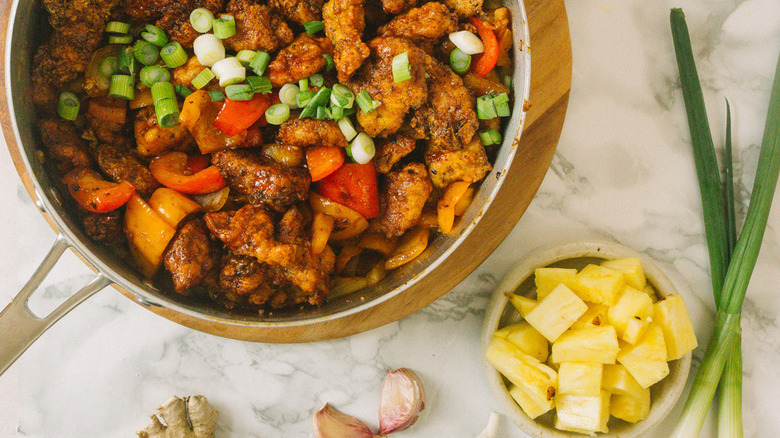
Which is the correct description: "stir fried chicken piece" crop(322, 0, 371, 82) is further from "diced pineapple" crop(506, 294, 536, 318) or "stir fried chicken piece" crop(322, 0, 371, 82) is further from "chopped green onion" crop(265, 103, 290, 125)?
"diced pineapple" crop(506, 294, 536, 318)

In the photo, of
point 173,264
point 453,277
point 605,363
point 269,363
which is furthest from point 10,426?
point 605,363

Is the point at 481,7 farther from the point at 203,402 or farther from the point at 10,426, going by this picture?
the point at 10,426

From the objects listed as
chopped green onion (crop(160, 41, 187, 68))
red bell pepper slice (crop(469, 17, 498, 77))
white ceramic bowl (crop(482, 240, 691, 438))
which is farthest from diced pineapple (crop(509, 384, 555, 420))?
chopped green onion (crop(160, 41, 187, 68))

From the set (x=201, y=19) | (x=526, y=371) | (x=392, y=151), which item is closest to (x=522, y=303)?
(x=526, y=371)

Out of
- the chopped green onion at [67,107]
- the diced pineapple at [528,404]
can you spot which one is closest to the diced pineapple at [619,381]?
the diced pineapple at [528,404]

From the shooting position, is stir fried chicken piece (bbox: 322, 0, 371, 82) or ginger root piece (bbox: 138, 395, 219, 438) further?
ginger root piece (bbox: 138, 395, 219, 438)
